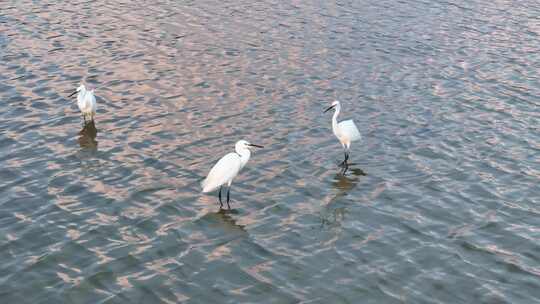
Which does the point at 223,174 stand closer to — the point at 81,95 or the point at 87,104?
the point at 87,104

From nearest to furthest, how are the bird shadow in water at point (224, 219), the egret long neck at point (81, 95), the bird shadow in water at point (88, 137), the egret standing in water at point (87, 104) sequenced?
the bird shadow in water at point (224, 219) < the bird shadow in water at point (88, 137) < the egret standing in water at point (87, 104) < the egret long neck at point (81, 95)

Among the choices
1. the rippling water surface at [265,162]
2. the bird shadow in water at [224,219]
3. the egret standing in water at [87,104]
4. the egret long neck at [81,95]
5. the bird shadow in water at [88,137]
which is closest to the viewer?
the rippling water surface at [265,162]

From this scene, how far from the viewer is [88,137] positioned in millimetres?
18156

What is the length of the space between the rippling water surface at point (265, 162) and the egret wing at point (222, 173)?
51 centimetres

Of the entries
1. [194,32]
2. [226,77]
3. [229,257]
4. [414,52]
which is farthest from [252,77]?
[229,257]

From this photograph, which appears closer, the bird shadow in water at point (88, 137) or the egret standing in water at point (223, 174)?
the egret standing in water at point (223, 174)

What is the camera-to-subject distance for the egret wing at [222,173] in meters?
14.7

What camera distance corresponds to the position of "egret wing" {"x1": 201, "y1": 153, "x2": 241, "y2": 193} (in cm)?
1474

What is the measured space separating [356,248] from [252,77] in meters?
11.4

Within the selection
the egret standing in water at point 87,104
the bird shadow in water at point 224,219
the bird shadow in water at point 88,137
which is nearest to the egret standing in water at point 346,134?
the bird shadow in water at point 224,219

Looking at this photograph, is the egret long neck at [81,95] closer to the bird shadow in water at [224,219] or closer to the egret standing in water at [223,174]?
the egret standing in water at [223,174]

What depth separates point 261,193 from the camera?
613 inches

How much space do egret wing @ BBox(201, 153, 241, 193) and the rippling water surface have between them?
Answer: 0.51 meters

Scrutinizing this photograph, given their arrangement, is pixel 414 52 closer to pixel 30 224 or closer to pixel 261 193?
pixel 261 193
